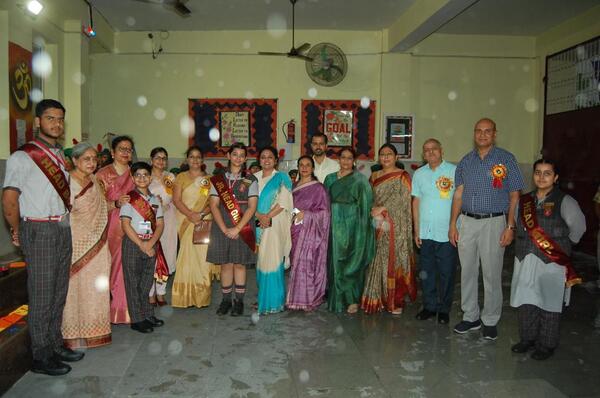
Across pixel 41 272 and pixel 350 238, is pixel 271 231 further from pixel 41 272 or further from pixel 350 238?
pixel 41 272

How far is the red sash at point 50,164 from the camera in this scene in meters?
2.73

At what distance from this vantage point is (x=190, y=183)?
4.25 m

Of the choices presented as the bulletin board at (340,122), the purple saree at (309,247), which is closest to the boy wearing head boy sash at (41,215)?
the purple saree at (309,247)

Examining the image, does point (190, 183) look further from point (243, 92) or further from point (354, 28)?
point (354, 28)

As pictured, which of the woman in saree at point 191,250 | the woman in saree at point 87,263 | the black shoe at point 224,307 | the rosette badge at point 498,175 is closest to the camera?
the woman in saree at point 87,263

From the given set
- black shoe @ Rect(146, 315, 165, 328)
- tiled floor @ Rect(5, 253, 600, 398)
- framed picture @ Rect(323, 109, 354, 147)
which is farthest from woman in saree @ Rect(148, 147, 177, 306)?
framed picture @ Rect(323, 109, 354, 147)

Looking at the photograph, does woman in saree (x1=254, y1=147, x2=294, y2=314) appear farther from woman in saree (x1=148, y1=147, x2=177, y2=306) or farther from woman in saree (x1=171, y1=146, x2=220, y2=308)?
woman in saree (x1=148, y1=147, x2=177, y2=306)

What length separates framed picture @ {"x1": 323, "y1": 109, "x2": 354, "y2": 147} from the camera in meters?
8.32

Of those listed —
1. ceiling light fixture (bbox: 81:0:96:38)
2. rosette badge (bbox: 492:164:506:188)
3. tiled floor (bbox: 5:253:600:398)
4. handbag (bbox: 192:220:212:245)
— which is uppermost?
ceiling light fixture (bbox: 81:0:96:38)

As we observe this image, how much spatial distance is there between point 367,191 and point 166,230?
5.75 feet

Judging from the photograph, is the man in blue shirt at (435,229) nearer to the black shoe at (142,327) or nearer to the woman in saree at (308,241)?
the woman in saree at (308,241)

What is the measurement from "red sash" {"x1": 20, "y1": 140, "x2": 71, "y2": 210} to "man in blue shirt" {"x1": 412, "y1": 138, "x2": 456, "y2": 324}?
99.4 inches

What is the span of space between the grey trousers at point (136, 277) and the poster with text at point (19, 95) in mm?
2156

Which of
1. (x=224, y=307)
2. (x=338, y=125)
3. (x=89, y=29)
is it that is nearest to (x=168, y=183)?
(x=224, y=307)
